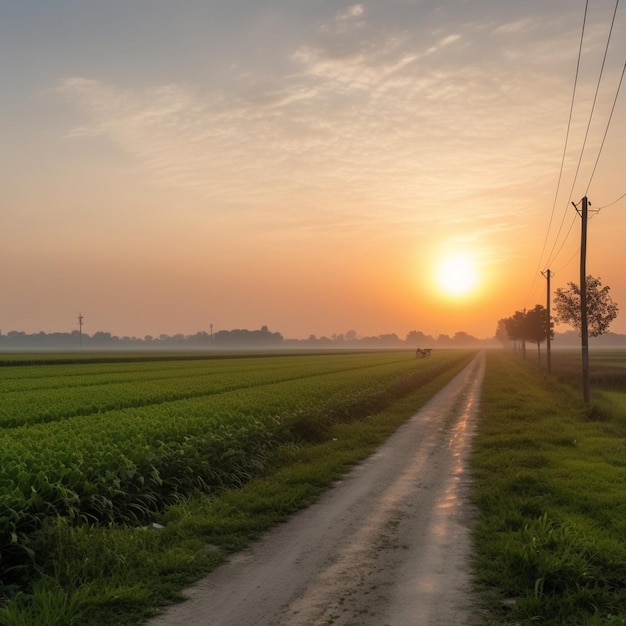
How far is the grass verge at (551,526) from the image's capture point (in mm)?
6739

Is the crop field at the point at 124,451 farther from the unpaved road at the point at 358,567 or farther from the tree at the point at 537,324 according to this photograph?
the tree at the point at 537,324

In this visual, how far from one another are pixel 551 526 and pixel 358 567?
11.2ft

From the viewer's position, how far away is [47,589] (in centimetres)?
702

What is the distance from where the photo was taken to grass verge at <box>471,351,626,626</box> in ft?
22.1

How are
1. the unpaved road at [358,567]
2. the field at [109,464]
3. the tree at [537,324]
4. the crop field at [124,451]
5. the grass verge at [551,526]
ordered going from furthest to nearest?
the tree at [537,324]
the crop field at [124,451]
the field at [109,464]
the grass verge at [551,526]
the unpaved road at [358,567]

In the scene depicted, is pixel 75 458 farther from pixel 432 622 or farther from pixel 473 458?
pixel 473 458

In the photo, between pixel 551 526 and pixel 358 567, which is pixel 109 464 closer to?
pixel 358 567

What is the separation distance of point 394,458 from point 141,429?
6.72 metres

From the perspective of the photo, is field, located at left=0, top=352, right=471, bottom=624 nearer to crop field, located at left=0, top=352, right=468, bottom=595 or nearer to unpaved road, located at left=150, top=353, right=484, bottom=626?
crop field, located at left=0, top=352, right=468, bottom=595

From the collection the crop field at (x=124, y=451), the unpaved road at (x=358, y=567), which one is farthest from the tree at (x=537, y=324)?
the unpaved road at (x=358, y=567)

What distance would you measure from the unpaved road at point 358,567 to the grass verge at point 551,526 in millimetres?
466

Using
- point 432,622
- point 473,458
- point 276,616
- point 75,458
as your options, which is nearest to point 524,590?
point 432,622

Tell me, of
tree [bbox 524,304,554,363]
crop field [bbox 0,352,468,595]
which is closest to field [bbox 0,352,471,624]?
crop field [bbox 0,352,468,595]

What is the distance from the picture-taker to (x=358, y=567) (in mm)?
7906
